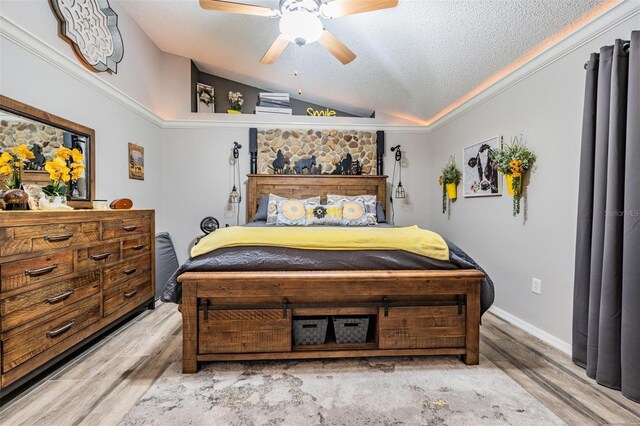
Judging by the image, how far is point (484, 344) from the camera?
2.09 m

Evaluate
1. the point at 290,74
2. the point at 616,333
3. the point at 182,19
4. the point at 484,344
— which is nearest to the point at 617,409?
the point at 616,333

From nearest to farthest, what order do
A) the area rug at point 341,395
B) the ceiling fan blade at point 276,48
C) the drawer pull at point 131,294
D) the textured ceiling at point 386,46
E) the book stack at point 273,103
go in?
the area rug at point 341,395
the textured ceiling at point 386,46
the ceiling fan blade at point 276,48
the drawer pull at point 131,294
the book stack at point 273,103

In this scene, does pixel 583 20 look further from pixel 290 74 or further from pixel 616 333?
pixel 290 74

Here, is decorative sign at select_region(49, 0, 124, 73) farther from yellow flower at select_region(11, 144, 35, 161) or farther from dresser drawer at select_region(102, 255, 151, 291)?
dresser drawer at select_region(102, 255, 151, 291)

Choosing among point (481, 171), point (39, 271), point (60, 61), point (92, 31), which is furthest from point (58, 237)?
point (481, 171)

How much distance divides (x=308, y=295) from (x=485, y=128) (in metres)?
2.47

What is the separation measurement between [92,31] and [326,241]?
2.75 metres

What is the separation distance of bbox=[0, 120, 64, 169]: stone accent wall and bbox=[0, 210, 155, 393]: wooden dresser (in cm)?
59

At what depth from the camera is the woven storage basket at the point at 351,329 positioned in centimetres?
179

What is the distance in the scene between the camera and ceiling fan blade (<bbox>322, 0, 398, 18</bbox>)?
180 cm

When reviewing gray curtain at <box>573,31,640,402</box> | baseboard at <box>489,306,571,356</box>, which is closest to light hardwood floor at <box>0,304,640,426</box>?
baseboard at <box>489,306,571,356</box>

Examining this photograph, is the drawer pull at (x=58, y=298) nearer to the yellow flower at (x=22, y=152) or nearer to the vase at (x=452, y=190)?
the yellow flower at (x=22, y=152)

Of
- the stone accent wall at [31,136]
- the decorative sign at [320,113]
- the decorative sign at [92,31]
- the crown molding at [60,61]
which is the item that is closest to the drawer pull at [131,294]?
the stone accent wall at [31,136]

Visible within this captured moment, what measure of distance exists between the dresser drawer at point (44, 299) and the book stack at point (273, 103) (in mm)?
2866
